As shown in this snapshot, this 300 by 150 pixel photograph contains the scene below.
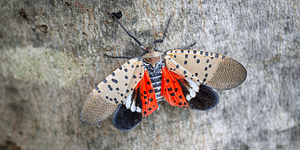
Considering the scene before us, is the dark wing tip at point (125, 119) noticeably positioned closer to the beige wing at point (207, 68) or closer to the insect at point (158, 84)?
the insect at point (158, 84)

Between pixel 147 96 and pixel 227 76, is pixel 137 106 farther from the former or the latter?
pixel 227 76

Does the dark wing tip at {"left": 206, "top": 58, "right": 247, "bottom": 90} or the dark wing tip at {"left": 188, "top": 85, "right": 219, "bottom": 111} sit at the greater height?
the dark wing tip at {"left": 206, "top": 58, "right": 247, "bottom": 90}

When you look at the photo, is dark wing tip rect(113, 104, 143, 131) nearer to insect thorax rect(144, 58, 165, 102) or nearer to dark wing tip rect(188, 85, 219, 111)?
insect thorax rect(144, 58, 165, 102)

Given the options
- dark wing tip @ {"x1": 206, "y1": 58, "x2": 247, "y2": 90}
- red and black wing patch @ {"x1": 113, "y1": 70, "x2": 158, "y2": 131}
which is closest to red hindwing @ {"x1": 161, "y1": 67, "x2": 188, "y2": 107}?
red and black wing patch @ {"x1": 113, "y1": 70, "x2": 158, "y2": 131}

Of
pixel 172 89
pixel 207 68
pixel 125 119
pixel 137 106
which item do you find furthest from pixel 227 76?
pixel 125 119

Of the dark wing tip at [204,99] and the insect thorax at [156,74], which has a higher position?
the insect thorax at [156,74]

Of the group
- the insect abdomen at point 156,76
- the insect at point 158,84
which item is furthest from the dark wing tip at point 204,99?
the insect abdomen at point 156,76

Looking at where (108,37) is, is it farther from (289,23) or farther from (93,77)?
(289,23)

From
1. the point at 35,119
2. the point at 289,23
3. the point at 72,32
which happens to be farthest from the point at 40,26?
the point at 289,23
